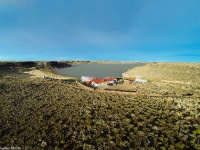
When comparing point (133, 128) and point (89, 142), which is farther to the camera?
point (133, 128)

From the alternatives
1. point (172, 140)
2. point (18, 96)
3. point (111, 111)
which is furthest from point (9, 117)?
point (172, 140)

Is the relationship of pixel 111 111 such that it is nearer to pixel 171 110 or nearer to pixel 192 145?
pixel 171 110

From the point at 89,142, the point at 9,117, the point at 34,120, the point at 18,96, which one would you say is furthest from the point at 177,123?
the point at 18,96

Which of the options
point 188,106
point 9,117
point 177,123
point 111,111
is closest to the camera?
point 177,123

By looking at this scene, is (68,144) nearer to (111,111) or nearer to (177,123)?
(111,111)

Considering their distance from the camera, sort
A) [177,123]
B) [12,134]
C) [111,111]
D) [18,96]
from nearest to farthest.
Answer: [12,134], [177,123], [111,111], [18,96]

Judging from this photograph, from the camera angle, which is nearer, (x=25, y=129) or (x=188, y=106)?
(x=25, y=129)
